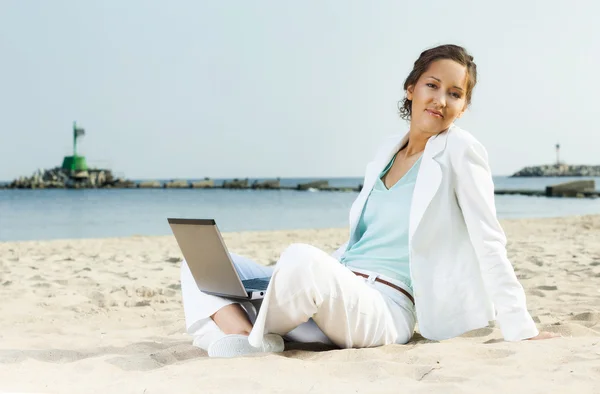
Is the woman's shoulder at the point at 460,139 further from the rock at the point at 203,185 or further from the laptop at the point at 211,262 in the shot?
the rock at the point at 203,185

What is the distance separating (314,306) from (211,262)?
492 mm

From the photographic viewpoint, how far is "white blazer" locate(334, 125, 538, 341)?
8.85 feet

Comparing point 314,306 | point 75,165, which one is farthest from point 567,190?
point 75,165

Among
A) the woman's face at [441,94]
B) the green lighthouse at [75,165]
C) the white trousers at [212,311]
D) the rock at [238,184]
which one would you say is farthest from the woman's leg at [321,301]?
the green lighthouse at [75,165]

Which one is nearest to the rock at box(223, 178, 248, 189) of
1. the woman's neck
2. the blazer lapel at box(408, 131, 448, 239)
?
the woman's neck

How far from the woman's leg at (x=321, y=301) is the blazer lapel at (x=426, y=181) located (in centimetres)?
35

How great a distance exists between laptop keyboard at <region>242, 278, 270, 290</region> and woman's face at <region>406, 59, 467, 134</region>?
95cm

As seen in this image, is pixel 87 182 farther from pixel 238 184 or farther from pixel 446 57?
pixel 446 57

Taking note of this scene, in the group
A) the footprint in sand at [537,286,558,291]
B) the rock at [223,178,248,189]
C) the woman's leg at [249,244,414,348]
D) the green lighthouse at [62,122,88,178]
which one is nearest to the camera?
the woman's leg at [249,244,414,348]

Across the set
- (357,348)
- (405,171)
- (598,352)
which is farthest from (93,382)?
(598,352)

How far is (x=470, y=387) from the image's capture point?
7.27 feet

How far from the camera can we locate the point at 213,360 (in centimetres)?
266

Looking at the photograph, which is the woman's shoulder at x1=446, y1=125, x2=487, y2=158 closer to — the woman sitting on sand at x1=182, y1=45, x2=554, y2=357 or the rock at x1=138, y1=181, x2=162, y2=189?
the woman sitting on sand at x1=182, y1=45, x2=554, y2=357

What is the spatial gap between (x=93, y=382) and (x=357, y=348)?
3.40 feet
